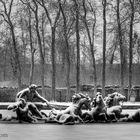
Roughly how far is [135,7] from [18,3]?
10072 mm

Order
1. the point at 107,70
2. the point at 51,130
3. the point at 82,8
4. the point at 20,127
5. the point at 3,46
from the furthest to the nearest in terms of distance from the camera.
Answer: the point at 107,70, the point at 3,46, the point at 82,8, the point at 20,127, the point at 51,130

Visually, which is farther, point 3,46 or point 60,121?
point 3,46

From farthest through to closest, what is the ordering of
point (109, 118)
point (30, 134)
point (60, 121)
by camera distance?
point (109, 118)
point (60, 121)
point (30, 134)

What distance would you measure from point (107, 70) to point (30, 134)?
52996 millimetres

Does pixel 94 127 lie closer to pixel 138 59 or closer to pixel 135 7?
pixel 135 7

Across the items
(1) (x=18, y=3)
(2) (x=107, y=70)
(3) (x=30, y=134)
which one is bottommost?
(3) (x=30, y=134)

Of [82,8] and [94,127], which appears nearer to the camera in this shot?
[94,127]

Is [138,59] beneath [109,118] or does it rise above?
above

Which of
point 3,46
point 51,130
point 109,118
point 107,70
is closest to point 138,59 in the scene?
point 107,70

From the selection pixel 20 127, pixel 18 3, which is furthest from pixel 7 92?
pixel 20 127

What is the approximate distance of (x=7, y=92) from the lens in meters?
53.8

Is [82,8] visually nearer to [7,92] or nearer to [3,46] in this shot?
[7,92]

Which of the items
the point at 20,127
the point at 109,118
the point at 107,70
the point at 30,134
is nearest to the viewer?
the point at 30,134

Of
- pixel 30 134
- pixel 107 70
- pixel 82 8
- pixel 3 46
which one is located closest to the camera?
pixel 30 134
